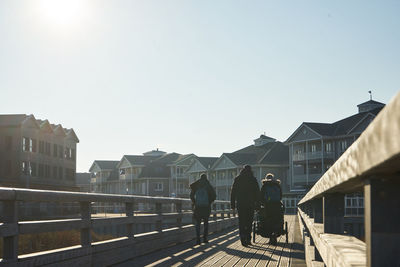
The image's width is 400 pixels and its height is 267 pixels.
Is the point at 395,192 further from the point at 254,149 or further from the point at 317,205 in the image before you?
the point at 254,149

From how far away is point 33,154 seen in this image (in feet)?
200

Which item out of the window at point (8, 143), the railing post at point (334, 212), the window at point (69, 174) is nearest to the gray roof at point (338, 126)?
the window at point (69, 174)

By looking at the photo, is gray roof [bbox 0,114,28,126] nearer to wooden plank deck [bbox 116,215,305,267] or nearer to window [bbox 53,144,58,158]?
window [bbox 53,144,58,158]

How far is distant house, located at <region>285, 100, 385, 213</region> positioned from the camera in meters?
61.9

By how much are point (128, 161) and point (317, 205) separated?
99034 mm

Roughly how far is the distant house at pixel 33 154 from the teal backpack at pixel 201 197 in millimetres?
41240

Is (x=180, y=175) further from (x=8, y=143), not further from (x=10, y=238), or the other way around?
(x=10, y=238)

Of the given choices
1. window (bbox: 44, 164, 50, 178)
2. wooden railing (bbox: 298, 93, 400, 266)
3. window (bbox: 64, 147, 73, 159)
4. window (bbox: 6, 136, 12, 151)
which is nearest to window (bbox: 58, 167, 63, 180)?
window (bbox: 64, 147, 73, 159)

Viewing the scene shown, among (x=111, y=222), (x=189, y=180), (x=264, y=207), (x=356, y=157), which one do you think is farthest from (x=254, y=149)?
(x=356, y=157)

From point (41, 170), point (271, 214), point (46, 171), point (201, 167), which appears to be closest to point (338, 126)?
point (201, 167)

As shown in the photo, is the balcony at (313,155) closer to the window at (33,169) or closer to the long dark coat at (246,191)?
the window at (33,169)

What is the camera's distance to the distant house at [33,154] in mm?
57500

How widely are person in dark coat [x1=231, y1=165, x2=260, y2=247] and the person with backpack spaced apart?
8.6 inches

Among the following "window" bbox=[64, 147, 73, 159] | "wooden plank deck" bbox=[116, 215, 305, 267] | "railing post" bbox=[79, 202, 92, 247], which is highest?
"window" bbox=[64, 147, 73, 159]
